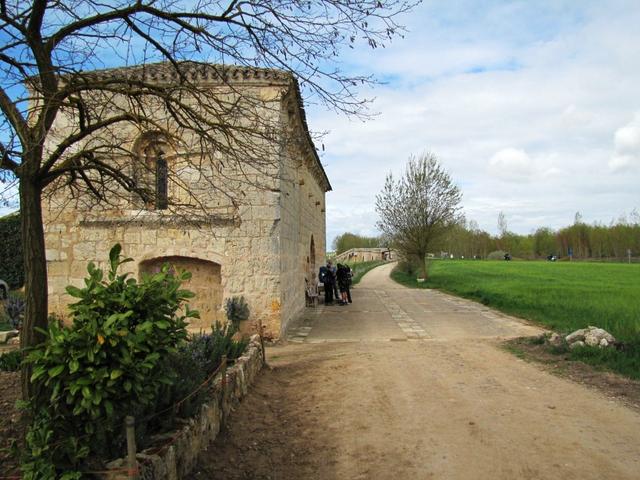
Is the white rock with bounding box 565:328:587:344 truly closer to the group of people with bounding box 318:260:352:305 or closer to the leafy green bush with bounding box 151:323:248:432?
the leafy green bush with bounding box 151:323:248:432

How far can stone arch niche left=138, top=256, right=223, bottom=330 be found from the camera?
10.9 metres

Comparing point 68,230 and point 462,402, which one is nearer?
point 462,402

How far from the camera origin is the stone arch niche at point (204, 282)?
1091 cm

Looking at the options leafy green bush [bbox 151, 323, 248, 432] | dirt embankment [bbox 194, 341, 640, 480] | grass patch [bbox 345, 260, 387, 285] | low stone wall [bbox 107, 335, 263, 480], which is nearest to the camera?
low stone wall [bbox 107, 335, 263, 480]

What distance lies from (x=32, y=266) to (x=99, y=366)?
1460 mm

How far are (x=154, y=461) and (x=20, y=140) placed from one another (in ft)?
9.12

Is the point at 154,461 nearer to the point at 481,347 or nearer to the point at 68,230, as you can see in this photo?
the point at 481,347

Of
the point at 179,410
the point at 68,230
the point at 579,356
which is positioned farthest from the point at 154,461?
the point at 68,230

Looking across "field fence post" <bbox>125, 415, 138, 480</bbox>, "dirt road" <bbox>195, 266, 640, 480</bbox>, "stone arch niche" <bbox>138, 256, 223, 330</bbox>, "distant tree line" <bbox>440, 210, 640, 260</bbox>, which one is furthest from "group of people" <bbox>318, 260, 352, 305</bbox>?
"distant tree line" <bbox>440, 210, 640, 260</bbox>

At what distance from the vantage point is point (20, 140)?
416 cm

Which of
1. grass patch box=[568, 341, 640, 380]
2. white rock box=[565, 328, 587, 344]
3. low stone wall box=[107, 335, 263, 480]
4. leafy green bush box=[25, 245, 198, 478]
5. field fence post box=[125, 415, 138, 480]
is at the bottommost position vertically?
grass patch box=[568, 341, 640, 380]

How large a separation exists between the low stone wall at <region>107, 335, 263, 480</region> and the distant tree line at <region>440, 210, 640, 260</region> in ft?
183

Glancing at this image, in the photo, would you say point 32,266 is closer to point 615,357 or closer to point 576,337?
point 615,357

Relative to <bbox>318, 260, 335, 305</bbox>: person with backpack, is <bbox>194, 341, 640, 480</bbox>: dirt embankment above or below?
below
